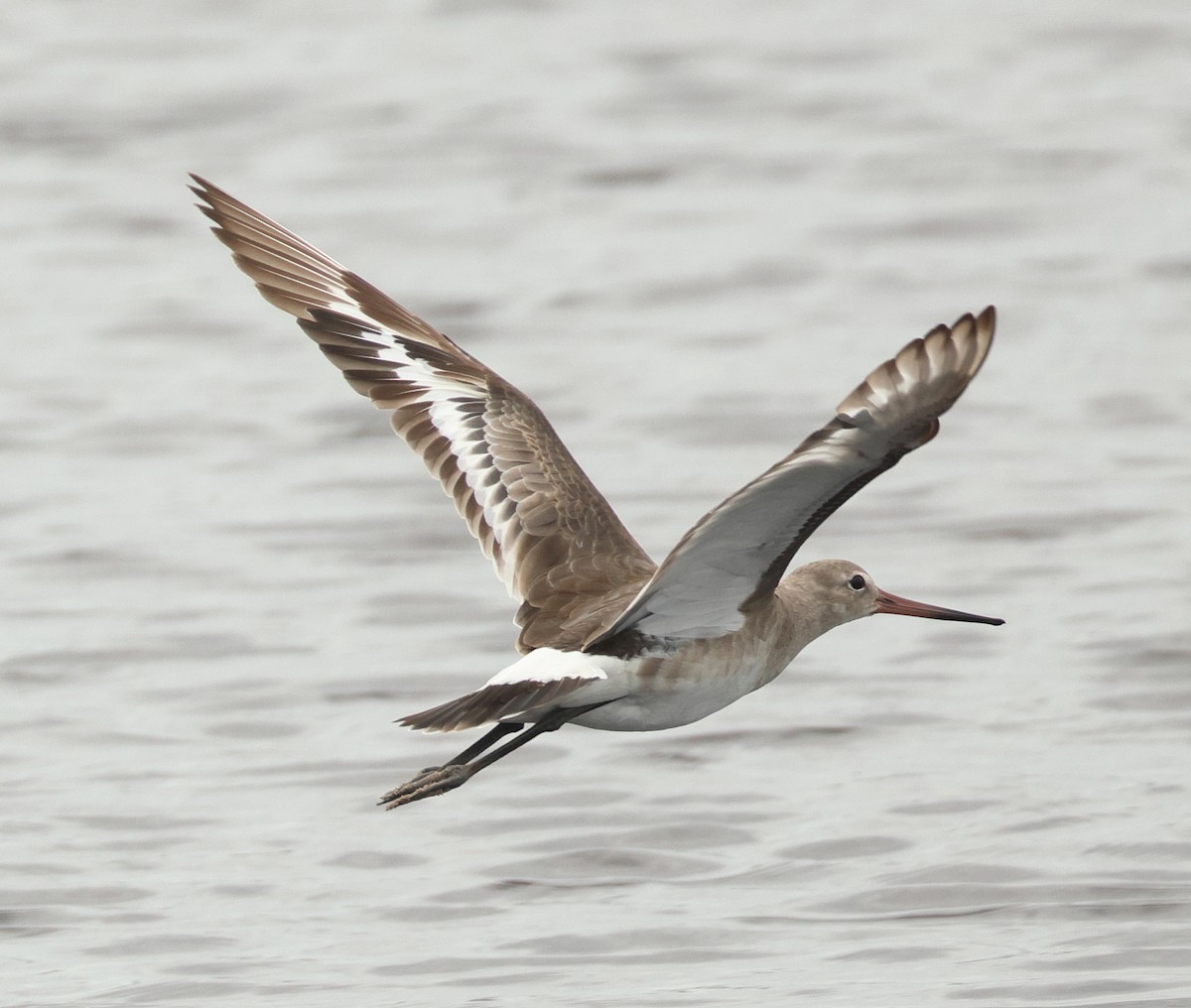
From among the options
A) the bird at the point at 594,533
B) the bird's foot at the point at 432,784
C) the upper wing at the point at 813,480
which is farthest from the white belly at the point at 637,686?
the bird's foot at the point at 432,784

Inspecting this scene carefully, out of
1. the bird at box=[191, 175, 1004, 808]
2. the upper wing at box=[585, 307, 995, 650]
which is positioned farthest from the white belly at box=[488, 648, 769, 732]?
the upper wing at box=[585, 307, 995, 650]

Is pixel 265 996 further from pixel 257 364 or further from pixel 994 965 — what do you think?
pixel 257 364

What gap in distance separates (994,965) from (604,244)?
11.4 m

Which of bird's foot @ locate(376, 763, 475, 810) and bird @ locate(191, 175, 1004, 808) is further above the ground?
bird @ locate(191, 175, 1004, 808)

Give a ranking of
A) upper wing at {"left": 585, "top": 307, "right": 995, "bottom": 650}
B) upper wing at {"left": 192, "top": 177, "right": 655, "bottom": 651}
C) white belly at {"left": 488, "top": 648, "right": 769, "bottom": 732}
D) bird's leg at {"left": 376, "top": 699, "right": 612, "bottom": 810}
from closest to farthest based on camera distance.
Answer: upper wing at {"left": 585, "top": 307, "right": 995, "bottom": 650} < white belly at {"left": 488, "top": 648, "right": 769, "bottom": 732} < bird's leg at {"left": 376, "top": 699, "right": 612, "bottom": 810} < upper wing at {"left": 192, "top": 177, "right": 655, "bottom": 651}

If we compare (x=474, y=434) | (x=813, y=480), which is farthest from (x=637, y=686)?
(x=474, y=434)

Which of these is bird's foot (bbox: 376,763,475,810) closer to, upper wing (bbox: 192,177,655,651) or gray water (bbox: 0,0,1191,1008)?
upper wing (bbox: 192,177,655,651)

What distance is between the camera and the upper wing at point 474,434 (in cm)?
945

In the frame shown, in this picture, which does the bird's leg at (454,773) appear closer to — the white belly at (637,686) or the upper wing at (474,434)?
the white belly at (637,686)

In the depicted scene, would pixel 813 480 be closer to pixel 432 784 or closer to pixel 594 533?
pixel 432 784

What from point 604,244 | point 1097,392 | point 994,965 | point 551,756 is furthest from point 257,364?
point 994,965

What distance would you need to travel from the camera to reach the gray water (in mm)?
11883

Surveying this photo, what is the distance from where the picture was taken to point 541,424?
33.0 feet

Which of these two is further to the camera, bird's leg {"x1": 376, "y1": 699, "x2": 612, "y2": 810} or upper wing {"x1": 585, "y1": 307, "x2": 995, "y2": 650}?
bird's leg {"x1": 376, "y1": 699, "x2": 612, "y2": 810}
